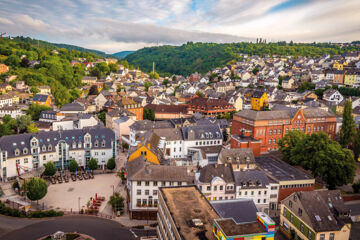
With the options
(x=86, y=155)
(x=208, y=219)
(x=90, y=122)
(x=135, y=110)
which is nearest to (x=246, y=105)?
(x=135, y=110)

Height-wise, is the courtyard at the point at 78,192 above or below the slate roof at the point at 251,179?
below

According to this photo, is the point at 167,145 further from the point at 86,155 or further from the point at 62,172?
the point at 62,172

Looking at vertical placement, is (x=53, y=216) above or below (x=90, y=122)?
below

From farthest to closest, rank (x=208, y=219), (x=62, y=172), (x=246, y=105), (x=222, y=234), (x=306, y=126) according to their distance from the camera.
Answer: (x=246, y=105) < (x=306, y=126) < (x=62, y=172) < (x=208, y=219) < (x=222, y=234)

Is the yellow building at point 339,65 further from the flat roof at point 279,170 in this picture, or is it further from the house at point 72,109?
the house at point 72,109

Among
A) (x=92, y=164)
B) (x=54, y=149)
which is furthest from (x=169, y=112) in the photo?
(x=54, y=149)

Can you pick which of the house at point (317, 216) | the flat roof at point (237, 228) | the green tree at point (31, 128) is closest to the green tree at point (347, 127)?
the house at point (317, 216)
